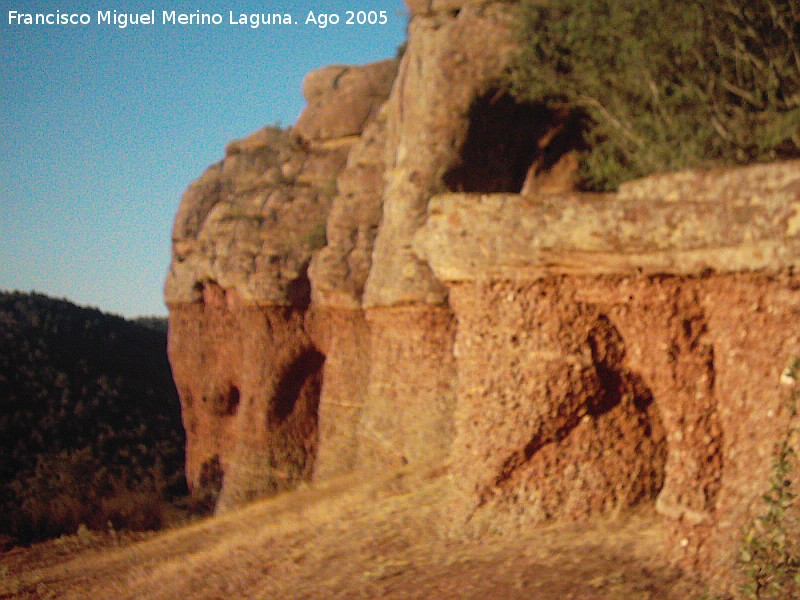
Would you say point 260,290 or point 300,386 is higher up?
point 260,290

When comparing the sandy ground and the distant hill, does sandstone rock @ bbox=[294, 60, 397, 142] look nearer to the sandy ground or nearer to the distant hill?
the sandy ground

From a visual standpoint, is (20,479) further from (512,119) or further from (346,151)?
(512,119)

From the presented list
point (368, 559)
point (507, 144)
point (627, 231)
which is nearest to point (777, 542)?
point (627, 231)

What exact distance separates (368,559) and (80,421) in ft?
67.0

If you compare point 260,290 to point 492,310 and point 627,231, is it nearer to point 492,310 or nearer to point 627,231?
point 492,310

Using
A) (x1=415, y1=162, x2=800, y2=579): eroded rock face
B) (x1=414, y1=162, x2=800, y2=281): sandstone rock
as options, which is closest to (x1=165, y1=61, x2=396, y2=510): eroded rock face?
(x1=415, y1=162, x2=800, y2=579): eroded rock face

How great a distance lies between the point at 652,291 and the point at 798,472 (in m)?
1.39

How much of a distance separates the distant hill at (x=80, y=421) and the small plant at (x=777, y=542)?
1274cm

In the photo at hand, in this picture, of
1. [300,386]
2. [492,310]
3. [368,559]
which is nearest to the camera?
[492,310]

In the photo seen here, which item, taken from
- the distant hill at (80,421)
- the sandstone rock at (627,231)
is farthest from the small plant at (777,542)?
the distant hill at (80,421)

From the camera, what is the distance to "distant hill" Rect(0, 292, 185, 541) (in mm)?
16688

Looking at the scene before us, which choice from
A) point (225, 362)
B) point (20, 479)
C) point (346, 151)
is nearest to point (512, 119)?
point (346, 151)

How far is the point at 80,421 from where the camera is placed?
24.8 meters

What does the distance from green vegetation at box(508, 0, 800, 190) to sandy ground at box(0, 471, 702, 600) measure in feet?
16.3
